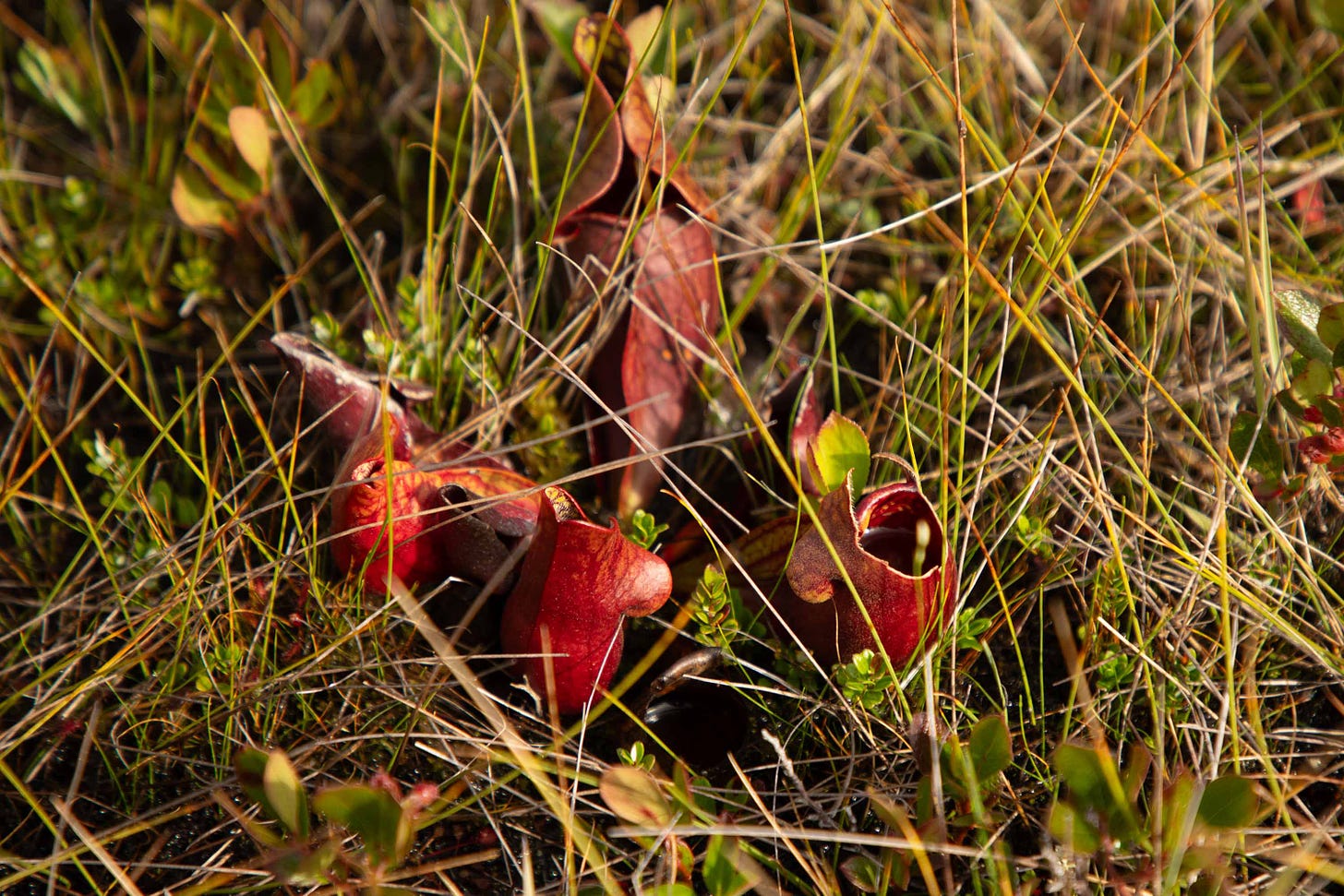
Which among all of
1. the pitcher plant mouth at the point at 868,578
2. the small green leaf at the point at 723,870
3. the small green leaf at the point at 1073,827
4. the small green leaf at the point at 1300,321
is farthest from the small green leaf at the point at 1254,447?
the small green leaf at the point at 723,870

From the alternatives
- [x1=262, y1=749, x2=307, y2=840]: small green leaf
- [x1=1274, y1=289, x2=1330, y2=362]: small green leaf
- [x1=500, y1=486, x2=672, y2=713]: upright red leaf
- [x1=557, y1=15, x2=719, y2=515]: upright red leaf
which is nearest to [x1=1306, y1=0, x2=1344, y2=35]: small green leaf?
[x1=1274, y1=289, x2=1330, y2=362]: small green leaf

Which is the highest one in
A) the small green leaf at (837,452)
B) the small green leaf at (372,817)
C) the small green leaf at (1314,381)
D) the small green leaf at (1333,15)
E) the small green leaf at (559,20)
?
the small green leaf at (1333,15)

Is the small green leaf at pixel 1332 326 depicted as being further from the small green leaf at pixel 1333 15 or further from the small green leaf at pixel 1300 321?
the small green leaf at pixel 1333 15

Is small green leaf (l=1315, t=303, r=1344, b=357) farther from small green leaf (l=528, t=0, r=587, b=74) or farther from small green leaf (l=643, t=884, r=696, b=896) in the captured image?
small green leaf (l=528, t=0, r=587, b=74)

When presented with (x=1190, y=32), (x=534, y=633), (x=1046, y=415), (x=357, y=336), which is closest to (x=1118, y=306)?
(x=1046, y=415)

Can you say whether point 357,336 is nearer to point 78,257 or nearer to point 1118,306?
point 78,257

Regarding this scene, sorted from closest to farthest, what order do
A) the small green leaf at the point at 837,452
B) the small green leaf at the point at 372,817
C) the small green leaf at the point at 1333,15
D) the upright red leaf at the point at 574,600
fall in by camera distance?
the small green leaf at the point at 372,817 < the upright red leaf at the point at 574,600 < the small green leaf at the point at 837,452 < the small green leaf at the point at 1333,15
